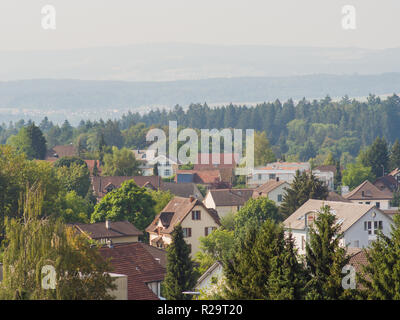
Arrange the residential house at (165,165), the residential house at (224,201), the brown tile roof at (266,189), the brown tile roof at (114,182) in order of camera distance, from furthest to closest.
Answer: the residential house at (165,165)
the brown tile roof at (114,182)
the brown tile roof at (266,189)
the residential house at (224,201)

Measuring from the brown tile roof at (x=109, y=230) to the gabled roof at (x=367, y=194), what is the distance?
3950cm

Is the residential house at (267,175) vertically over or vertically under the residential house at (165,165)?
over

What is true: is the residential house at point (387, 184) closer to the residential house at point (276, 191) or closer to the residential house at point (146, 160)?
the residential house at point (276, 191)

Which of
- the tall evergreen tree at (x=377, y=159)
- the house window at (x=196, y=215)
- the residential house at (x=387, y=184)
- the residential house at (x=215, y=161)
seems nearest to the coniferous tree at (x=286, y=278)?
the house window at (x=196, y=215)


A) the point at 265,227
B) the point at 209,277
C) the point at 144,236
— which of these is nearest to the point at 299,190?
the point at 144,236

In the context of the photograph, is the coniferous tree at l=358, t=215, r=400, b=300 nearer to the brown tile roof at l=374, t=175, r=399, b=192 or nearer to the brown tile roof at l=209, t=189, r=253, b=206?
the brown tile roof at l=209, t=189, r=253, b=206

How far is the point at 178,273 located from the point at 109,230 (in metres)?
15.8

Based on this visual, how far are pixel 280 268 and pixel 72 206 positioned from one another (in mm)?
41694

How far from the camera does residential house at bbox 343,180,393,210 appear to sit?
88000mm

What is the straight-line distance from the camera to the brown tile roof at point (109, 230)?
5038 cm

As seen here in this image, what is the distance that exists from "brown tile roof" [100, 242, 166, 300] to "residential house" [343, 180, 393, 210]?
52589 millimetres

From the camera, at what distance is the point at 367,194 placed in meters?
89.2
